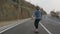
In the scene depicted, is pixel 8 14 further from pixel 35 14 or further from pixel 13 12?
pixel 35 14

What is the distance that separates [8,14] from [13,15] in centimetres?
617

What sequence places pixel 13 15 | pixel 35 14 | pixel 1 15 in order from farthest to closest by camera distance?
1. pixel 13 15
2. pixel 1 15
3. pixel 35 14

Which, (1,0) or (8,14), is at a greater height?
(1,0)

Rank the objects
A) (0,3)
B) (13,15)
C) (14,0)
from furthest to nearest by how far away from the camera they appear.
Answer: (14,0) < (13,15) < (0,3)

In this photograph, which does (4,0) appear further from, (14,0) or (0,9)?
(14,0)

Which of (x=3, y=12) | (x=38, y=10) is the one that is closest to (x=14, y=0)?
(x=3, y=12)

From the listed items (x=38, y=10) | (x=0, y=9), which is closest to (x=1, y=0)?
(x=0, y=9)

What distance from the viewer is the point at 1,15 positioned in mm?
54219

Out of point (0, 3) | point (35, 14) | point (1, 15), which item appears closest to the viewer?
point (35, 14)

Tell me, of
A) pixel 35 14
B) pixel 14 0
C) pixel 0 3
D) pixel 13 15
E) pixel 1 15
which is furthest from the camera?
pixel 14 0

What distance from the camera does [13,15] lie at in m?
67.4

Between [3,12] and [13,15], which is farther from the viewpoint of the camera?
[13,15]

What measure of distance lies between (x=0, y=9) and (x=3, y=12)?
1125mm

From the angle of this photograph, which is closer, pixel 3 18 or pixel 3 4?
pixel 3 18
